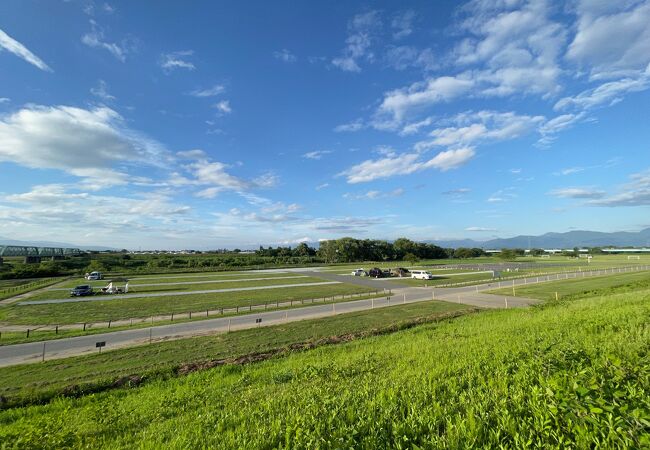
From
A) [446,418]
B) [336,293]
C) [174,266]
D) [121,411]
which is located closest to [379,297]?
[336,293]

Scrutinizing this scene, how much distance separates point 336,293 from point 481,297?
19079 mm

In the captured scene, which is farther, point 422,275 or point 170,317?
point 422,275

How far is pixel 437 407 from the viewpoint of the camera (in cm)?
430

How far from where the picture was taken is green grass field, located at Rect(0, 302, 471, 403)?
13773 millimetres

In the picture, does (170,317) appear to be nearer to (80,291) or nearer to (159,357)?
(159,357)

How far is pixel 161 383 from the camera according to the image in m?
12.6

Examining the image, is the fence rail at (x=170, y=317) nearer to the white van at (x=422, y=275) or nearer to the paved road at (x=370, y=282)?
the paved road at (x=370, y=282)

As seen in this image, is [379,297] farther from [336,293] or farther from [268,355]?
[268,355]

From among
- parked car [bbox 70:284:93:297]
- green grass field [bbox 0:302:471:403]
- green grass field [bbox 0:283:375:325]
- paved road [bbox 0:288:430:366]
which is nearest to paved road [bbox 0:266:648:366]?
paved road [bbox 0:288:430:366]

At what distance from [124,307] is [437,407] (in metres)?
39.6

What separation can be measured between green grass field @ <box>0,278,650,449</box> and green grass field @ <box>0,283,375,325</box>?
24.5 meters

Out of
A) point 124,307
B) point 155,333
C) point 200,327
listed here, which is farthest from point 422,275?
point 124,307

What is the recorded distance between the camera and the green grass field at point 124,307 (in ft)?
95.4

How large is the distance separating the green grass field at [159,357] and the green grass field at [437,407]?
18.8 ft
